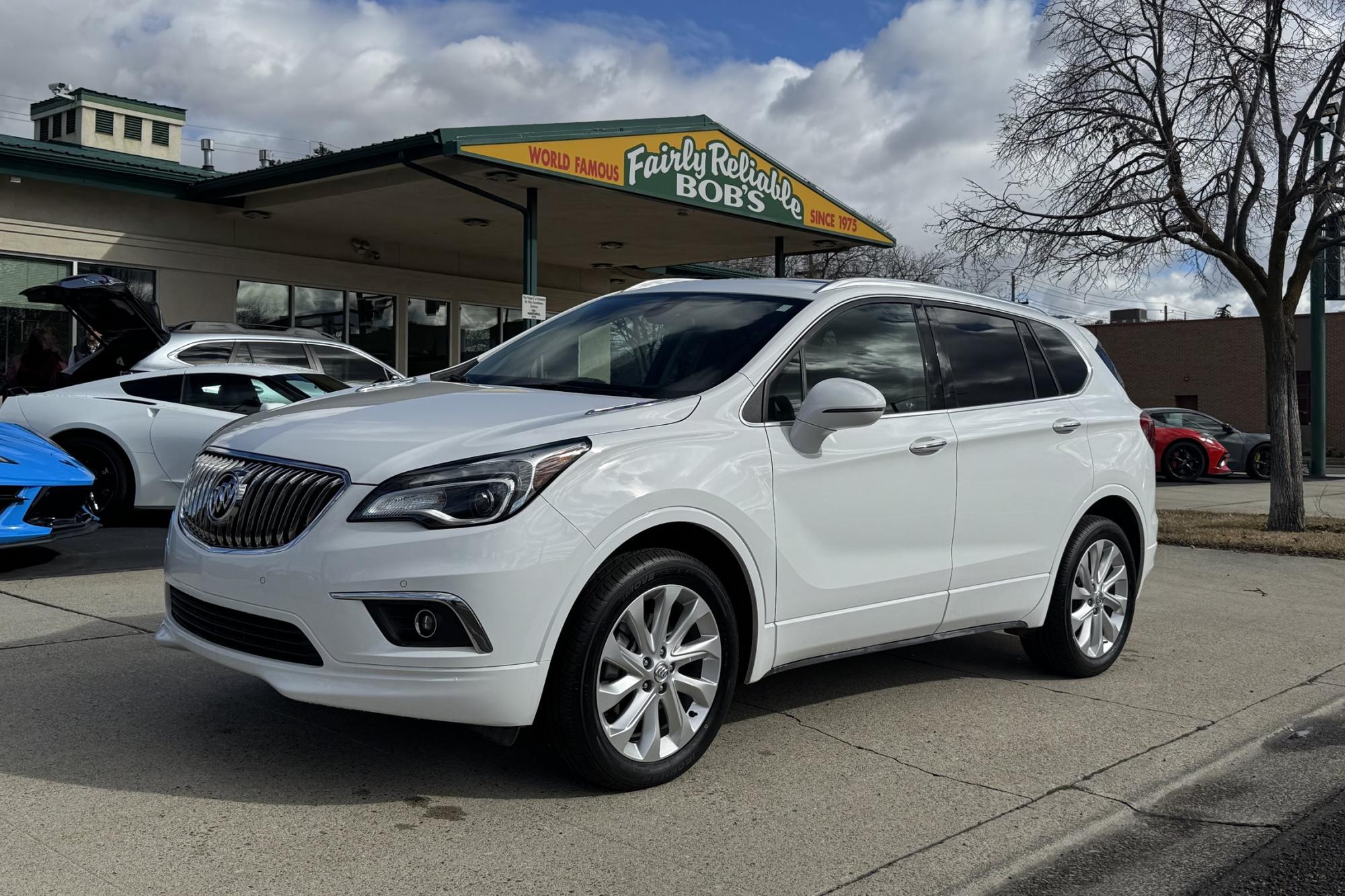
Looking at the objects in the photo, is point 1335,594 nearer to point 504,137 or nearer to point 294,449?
point 294,449

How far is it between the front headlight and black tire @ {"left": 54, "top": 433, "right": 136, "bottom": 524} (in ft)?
23.0

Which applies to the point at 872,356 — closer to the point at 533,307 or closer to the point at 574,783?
the point at 574,783

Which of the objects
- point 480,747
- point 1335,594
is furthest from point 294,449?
point 1335,594

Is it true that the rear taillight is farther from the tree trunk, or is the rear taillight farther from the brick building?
the brick building

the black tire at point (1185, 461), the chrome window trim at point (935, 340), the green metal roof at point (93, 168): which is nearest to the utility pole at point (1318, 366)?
the black tire at point (1185, 461)

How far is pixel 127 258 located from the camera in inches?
645

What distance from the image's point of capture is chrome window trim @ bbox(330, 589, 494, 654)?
3609mm

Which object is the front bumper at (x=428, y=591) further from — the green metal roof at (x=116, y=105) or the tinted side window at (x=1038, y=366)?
the green metal roof at (x=116, y=105)

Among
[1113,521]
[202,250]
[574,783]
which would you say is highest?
[202,250]

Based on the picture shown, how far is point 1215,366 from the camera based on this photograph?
41.8 meters

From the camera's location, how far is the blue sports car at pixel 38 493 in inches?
293

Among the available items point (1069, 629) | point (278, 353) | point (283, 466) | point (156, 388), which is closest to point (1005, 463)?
point (1069, 629)

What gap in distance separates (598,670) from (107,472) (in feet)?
24.5

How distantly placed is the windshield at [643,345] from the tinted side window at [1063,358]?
1.70 meters
